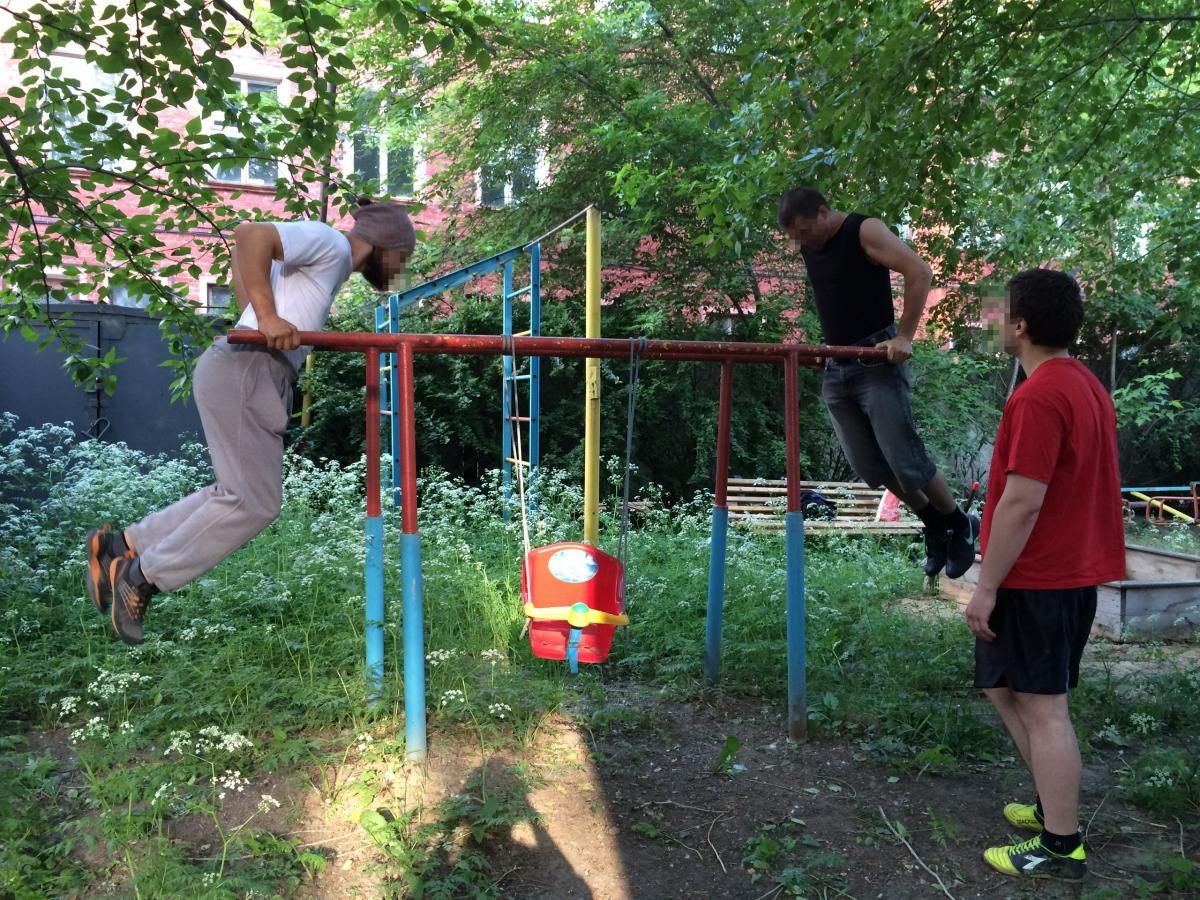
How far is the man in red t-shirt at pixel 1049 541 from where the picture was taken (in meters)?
2.65

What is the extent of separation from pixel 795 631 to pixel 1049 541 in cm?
130

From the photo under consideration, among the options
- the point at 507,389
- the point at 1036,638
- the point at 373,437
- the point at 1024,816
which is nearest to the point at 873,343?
the point at 1036,638

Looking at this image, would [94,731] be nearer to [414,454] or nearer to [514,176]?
[414,454]

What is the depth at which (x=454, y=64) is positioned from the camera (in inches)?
495

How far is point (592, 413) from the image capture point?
658 centimetres

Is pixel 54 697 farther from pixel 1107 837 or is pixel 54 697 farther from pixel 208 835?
pixel 1107 837

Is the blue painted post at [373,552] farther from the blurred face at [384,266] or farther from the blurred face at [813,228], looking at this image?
the blurred face at [813,228]

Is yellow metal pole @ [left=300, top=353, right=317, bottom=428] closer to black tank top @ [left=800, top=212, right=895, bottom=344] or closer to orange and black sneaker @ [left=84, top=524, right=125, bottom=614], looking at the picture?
orange and black sneaker @ [left=84, top=524, right=125, bottom=614]

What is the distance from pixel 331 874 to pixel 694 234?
10.9 metres

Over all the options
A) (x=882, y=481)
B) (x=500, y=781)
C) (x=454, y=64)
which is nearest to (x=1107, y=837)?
(x=882, y=481)

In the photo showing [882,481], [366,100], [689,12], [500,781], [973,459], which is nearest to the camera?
[500,781]

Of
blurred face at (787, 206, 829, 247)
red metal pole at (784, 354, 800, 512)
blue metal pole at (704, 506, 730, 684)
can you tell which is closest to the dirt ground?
blue metal pole at (704, 506, 730, 684)

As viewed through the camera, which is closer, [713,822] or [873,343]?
[713,822]

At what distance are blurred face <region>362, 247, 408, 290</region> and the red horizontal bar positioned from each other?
196 mm
